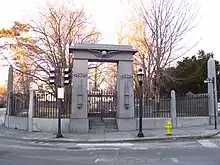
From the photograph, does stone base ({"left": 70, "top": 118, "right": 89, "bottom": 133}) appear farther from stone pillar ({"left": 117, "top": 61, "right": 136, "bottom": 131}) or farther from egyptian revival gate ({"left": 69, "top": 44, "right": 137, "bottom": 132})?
stone pillar ({"left": 117, "top": 61, "right": 136, "bottom": 131})

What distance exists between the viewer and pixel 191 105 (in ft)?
76.7

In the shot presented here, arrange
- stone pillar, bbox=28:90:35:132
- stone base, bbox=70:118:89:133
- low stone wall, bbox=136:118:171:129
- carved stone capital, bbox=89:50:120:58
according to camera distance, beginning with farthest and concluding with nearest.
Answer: low stone wall, bbox=136:118:171:129, stone pillar, bbox=28:90:35:132, carved stone capital, bbox=89:50:120:58, stone base, bbox=70:118:89:133

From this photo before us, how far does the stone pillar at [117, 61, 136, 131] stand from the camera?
835 inches

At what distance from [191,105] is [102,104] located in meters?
6.48

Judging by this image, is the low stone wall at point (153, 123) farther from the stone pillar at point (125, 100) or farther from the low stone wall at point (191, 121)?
the low stone wall at point (191, 121)

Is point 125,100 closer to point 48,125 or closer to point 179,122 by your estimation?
point 179,122

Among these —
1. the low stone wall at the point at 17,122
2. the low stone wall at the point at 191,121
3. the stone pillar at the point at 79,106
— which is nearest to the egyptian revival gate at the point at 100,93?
the stone pillar at the point at 79,106

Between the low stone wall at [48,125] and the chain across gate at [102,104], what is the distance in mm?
2053

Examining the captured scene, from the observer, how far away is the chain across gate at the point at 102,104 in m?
21.8

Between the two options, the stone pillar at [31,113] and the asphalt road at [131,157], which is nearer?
the asphalt road at [131,157]

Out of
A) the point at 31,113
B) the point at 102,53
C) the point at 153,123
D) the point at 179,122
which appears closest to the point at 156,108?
the point at 153,123

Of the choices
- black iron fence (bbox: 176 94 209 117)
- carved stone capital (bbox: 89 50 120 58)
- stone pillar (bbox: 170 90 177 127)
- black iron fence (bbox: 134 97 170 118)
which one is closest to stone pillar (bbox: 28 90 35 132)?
carved stone capital (bbox: 89 50 120 58)

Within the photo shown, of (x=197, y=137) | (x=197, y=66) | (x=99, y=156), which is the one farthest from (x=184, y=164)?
(x=197, y=66)

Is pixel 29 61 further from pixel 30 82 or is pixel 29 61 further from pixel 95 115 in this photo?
pixel 95 115
